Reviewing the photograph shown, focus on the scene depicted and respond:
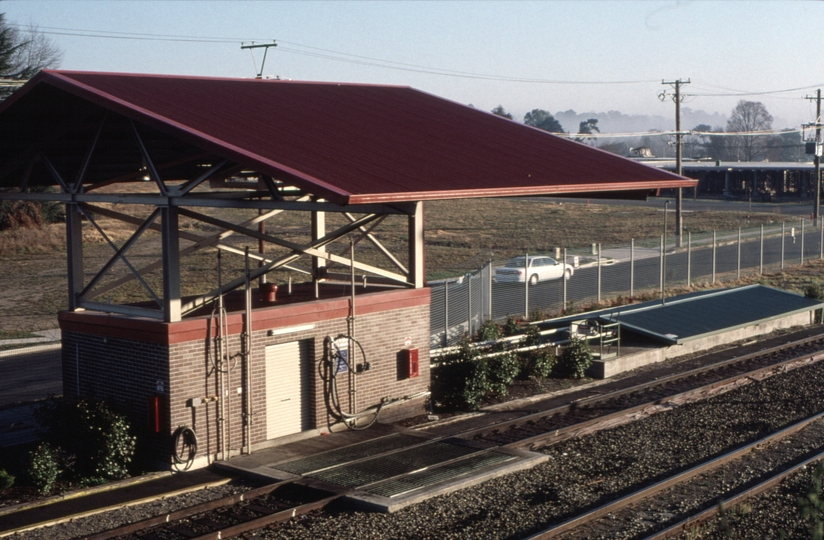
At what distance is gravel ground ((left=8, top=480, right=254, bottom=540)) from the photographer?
1150 cm

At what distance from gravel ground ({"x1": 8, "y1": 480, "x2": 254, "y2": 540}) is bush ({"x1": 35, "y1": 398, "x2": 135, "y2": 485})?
148 centimetres

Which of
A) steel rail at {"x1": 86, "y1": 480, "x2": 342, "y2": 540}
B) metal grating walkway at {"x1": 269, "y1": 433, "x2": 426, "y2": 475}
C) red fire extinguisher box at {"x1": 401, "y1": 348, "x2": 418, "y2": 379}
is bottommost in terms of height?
metal grating walkway at {"x1": 269, "y1": 433, "x2": 426, "y2": 475}

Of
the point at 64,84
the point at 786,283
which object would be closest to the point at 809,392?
the point at 64,84

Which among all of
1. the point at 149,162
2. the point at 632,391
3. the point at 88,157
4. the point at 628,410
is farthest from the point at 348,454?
the point at 632,391

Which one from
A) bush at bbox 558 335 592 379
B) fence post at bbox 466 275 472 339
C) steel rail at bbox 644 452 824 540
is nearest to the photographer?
steel rail at bbox 644 452 824 540

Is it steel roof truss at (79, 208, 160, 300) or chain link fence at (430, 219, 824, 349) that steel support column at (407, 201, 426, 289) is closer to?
steel roof truss at (79, 208, 160, 300)

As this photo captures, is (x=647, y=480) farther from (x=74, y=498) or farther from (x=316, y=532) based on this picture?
(x=74, y=498)

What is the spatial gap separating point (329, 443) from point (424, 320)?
11.0ft

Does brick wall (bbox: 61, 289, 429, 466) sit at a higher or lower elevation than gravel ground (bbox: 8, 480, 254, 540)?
higher

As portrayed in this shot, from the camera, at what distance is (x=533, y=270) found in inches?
1545

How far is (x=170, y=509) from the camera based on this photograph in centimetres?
1247

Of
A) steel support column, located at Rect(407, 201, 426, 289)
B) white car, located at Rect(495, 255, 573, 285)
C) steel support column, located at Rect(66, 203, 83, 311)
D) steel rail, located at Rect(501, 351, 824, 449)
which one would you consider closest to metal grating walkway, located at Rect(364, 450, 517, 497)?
steel rail, located at Rect(501, 351, 824, 449)

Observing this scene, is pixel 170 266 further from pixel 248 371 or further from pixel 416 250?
pixel 416 250

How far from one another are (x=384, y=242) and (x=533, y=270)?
17977mm
